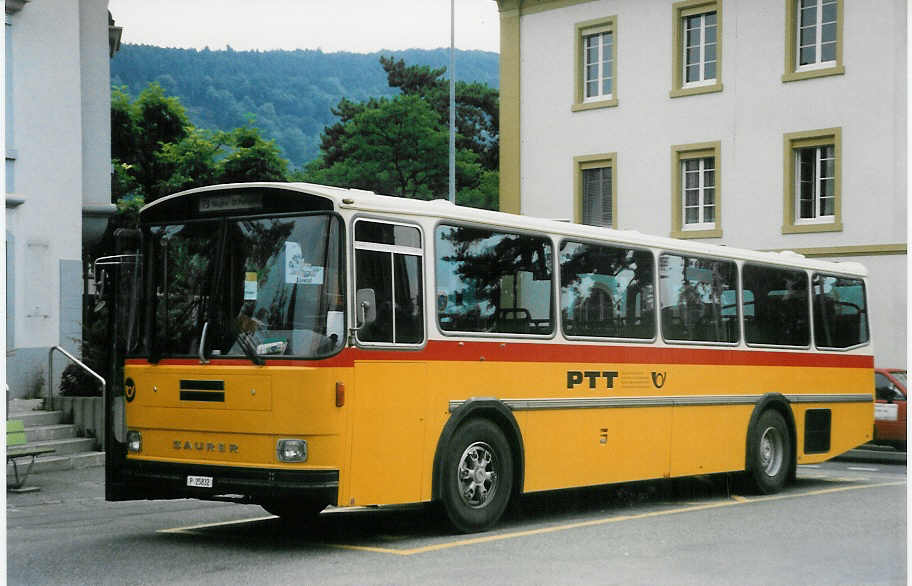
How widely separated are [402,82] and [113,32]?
34.8m

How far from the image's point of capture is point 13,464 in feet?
48.5

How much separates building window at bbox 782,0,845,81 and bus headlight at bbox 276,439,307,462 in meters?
8.39

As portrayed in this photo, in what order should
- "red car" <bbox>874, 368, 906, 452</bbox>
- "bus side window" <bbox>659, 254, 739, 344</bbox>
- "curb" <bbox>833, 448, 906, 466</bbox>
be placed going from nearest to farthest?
1. "bus side window" <bbox>659, 254, 739, 344</bbox>
2. "red car" <bbox>874, 368, 906, 452</bbox>
3. "curb" <bbox>833, 448, 906, 466</bbox>

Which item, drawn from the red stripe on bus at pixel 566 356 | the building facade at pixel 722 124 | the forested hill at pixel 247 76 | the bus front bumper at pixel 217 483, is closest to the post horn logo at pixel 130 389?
the red stripe on bus at pixel 566 356

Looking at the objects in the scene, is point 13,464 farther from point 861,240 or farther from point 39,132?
point 861,240

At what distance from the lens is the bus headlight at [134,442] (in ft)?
33.7

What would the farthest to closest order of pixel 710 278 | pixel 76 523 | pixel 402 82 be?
1. pixel 402 82
2. pixel 710 278
3. pixel 76 523

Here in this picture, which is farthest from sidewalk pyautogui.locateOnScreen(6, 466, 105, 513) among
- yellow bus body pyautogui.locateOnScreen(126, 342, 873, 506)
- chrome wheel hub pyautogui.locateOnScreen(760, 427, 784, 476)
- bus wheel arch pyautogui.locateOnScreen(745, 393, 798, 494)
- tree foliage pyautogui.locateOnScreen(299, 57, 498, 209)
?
tree foliage pyautogui.locateOnScreen(299, 57, 498, 209)

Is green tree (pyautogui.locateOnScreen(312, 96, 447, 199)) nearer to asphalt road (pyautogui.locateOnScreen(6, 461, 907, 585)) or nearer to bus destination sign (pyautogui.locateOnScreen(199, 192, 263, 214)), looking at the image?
asphalt road (pyautogui.locateOnScreen(6, 461, 907, 585))

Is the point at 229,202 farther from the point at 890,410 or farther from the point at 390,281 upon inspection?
the point at 890,410

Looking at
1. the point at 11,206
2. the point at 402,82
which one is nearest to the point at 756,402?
the point at 11,206

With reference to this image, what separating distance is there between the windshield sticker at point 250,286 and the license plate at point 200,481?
135cm

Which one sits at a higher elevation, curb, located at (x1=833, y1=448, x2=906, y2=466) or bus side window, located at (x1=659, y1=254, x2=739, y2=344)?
bus side window, located at (x1=659, y1=254, x2=739, y2=344)

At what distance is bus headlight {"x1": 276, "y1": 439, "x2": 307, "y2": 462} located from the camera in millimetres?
9445
